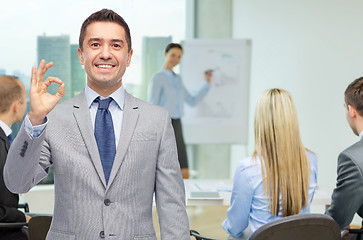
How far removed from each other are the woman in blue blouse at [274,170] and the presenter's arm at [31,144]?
1235 mm

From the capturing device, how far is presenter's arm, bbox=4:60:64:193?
1.39 m

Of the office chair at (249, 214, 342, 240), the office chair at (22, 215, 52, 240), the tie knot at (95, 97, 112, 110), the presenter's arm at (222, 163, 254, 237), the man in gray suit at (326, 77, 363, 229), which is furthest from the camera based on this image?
the presenter's arm at (222, 163, 254, 237)

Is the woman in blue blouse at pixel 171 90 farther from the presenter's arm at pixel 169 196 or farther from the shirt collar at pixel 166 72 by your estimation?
the presenter's arm at pixel 169 196

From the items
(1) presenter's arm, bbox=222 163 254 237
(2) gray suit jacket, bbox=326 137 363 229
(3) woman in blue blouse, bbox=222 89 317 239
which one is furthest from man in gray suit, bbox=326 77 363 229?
(1) presenter's arm, bbox=222 163 254 237

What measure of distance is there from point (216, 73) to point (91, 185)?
4323mm

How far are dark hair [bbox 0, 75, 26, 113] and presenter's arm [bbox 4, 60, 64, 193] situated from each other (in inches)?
60.1

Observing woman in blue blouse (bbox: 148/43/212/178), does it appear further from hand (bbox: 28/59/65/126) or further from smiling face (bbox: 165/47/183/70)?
hand (bbox: 28/59/65/126)

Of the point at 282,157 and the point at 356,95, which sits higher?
the point at 356,95

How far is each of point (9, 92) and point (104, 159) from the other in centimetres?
162

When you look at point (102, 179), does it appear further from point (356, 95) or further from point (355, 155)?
point (356, 95)

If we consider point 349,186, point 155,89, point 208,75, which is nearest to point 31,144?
point 349,186

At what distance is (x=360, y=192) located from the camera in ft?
7.55

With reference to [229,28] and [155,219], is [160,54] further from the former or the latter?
[155,219]

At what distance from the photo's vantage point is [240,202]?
2408 millimetres
